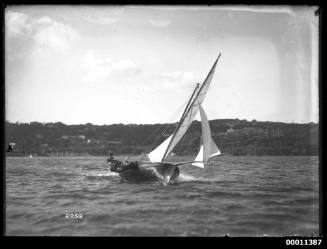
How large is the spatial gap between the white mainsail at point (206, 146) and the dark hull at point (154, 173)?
2.12 meters

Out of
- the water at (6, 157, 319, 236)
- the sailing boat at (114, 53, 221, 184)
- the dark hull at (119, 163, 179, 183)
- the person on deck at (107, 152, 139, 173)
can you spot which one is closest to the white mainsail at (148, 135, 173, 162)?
the sailing boat at (114, 53, 221, 184)

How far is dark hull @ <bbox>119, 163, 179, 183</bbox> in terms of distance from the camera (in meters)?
18.9

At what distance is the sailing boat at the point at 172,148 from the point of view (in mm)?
16578

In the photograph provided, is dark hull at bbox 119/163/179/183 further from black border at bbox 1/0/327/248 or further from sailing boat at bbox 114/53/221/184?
black border at bbox 1/0/327/248

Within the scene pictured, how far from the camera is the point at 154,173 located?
19281 millimetres

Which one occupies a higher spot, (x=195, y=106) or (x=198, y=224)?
(x=195, y=106)

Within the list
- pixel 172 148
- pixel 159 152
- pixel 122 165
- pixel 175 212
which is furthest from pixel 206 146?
pixel 122 165

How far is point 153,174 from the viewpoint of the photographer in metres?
19.4

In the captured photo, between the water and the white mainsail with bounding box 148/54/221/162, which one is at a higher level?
the white mainsail with bounding box 148/54/221/162
